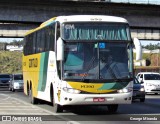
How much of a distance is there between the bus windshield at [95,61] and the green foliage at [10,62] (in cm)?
11486

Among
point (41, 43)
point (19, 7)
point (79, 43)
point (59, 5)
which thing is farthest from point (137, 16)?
point (79, 43)

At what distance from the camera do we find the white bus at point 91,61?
57.9 feet

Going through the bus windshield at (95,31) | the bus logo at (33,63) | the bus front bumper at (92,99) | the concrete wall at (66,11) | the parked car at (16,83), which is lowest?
the parked car at (16,83)

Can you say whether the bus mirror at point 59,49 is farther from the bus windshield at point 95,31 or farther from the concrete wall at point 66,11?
the concrete wall at point 66,11

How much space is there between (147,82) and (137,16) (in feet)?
76.8

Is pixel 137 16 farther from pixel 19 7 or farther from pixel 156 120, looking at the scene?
pixel 156 120

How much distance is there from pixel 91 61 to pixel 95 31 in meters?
1.23

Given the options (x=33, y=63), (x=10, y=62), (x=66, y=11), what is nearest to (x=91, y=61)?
(x=33, y=63)

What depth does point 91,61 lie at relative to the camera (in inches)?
703

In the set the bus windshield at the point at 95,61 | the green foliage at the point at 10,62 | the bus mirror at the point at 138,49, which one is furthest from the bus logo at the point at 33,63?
the green foliage at the point at 10,62

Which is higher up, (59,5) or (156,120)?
(59,5)

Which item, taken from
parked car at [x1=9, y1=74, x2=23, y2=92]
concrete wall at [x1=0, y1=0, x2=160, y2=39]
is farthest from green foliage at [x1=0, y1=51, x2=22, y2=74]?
parked car at [x1=9, y1=74, x2=23, y2=92]

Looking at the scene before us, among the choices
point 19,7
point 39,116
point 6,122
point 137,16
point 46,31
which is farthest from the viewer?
point 137,16

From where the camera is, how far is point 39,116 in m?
17.5
